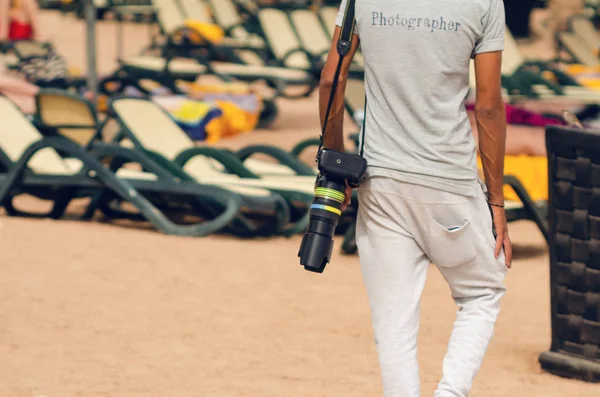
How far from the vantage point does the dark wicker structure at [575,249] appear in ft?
14.0

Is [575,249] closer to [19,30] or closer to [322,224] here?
[322,224]

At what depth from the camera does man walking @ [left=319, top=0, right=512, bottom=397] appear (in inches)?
111

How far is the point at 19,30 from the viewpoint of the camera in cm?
1163

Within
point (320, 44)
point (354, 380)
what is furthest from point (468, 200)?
point (320, 44)

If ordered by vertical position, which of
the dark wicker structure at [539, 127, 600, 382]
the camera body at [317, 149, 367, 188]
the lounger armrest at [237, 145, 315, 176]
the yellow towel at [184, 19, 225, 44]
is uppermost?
the camera body at [317, 149, 367, 188]

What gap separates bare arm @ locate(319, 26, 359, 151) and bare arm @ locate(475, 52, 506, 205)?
30cm

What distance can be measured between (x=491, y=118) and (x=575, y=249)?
1.51 m

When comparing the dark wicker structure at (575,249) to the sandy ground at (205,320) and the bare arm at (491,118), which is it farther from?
the bare arm at (491,118)

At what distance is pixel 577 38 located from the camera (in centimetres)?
1761

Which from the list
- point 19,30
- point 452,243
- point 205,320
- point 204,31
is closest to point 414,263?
point 452,243

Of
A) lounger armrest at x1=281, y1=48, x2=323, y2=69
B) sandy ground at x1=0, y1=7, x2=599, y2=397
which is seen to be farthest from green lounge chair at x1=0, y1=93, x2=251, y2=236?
lounger armrest at x1=281, y1=48, x2=323, y2=69

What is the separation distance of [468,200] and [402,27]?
433mm

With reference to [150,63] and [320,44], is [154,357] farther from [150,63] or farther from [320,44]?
[320,44]

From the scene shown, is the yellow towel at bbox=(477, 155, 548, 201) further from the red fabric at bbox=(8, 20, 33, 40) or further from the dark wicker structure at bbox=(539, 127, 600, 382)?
the red fabric at bbox=(8, 20, 33, 40)
